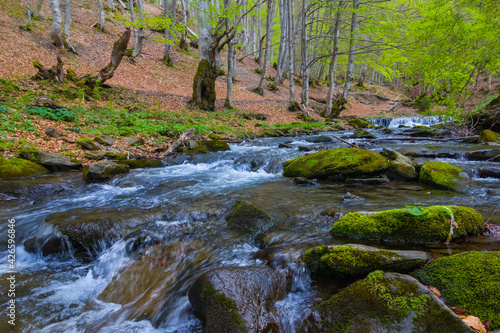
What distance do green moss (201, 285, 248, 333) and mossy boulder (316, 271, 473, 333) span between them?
0.70m

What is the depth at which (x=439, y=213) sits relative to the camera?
2.79 meters

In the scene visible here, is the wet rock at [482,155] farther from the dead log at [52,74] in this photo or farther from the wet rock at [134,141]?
the dead log at [52,74]

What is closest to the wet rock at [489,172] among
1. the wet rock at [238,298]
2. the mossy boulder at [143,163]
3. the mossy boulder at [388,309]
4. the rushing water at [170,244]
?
the rushing water at [170,244]

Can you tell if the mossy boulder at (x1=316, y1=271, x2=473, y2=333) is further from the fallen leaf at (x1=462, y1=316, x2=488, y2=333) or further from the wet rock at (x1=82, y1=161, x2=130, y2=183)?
the wet rock at (x1=82, y1=161, x2=130, y2=183)

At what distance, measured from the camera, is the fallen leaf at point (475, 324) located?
5.12 ft

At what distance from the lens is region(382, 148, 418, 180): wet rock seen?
5.59 metres

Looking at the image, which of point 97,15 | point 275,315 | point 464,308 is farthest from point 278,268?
point 97,15

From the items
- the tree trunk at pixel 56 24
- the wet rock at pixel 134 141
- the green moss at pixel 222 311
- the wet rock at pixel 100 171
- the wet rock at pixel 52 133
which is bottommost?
the green moss at pixel 222 311

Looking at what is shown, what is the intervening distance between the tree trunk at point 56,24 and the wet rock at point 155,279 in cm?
1638

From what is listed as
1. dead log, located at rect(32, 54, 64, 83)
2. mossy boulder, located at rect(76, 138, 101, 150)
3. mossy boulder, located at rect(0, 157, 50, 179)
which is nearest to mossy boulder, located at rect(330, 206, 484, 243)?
mossy boulder, located at rect(0, 157, 50, 179)

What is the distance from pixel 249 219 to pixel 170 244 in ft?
4.07

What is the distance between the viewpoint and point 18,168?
6.15 meters

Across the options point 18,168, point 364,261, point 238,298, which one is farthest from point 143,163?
point 364,261

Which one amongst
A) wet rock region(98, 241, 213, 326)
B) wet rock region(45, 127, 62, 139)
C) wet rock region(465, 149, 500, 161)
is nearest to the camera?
wet rock region(98, 241, 213, 326)
